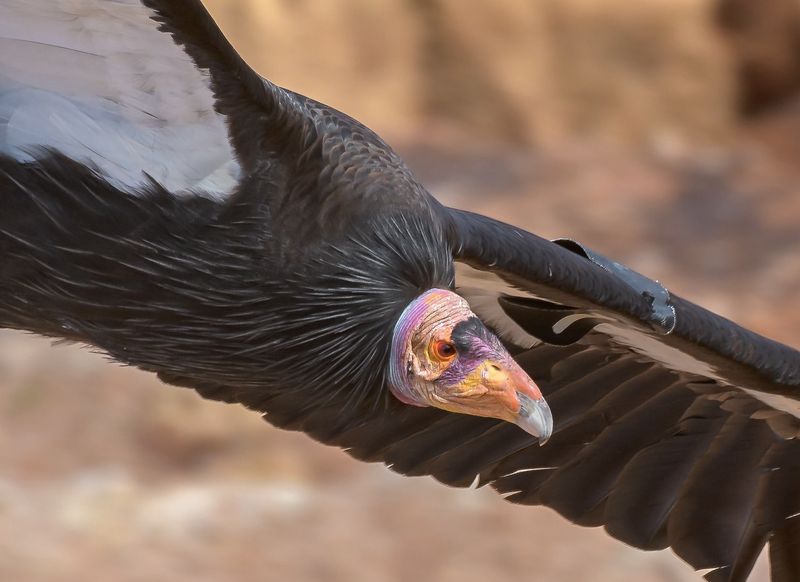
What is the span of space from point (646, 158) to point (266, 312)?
7837 mm

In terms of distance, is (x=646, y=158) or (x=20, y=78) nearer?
(x=20, y=78)

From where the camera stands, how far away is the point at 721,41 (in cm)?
1090

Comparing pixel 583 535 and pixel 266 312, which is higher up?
pixel 583 535

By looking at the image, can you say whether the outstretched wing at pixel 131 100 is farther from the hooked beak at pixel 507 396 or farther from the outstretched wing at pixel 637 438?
the outstretched wing at pixel 637 438

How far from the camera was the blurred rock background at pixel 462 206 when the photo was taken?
6688 mm

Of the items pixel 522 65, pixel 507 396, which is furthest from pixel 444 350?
pixel 522 65

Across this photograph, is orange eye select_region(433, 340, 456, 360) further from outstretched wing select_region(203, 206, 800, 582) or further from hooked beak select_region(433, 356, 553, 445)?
outstretched wing select_region(203, 206, 800, 582)

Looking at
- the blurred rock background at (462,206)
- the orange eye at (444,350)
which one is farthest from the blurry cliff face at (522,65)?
the orange eye at (444,350)

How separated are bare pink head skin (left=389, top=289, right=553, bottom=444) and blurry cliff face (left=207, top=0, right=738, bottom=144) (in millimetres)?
7536

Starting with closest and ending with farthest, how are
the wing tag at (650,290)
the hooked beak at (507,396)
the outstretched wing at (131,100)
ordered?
1. the outstretched wing at (131,100)
2. the hooked beak at (507,396)
3. the wing tag at (650,290)

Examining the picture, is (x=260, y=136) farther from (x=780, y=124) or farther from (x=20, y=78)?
(x=780, y=124)

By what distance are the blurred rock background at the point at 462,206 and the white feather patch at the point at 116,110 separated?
391 cm

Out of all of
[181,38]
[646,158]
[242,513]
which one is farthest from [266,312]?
[646,158]

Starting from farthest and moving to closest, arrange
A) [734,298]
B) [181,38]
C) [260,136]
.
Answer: [734,298], [260,136], [181,38]
